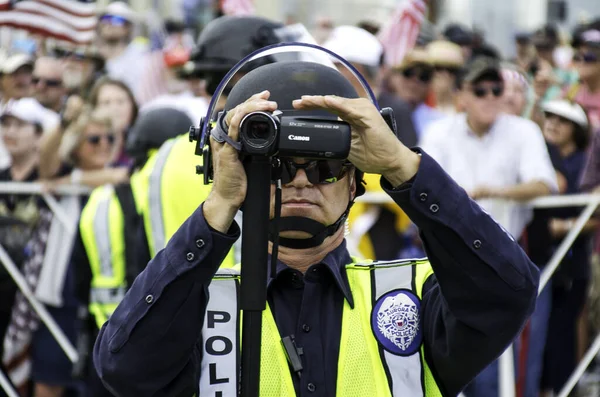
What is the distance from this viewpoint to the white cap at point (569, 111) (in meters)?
8.16

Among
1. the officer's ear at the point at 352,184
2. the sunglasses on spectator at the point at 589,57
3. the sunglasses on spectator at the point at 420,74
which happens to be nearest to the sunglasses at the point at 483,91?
the sunglasses on spectator at the point at 589,57

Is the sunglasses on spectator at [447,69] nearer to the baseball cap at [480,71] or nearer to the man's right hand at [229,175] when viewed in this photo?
the baseball cap at [480,71]

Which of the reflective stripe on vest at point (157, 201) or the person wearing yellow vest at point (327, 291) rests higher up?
the person wearing yellow vest at point (327, 291)

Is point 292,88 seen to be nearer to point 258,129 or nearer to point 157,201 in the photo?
point 258,129

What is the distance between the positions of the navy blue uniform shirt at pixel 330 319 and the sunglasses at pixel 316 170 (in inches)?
8.6

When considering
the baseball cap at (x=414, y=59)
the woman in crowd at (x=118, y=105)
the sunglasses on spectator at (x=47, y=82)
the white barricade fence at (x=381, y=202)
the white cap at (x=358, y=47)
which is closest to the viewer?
the white barricade fence at (x=381, y=202)

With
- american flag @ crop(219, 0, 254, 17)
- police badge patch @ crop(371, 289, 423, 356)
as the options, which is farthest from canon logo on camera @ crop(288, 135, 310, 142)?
american flag @ crop(219, 0, 254, 17)

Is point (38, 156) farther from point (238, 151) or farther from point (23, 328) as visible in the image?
point (238, 151)

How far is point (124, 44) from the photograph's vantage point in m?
13.2

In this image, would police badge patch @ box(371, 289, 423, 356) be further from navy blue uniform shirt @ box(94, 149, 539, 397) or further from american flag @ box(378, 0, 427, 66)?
american flag @ box(378, 0, 427, 66)

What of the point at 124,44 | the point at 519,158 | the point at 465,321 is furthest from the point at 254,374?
the point at 124,44

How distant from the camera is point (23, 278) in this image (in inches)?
292

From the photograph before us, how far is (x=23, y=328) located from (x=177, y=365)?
4.89 m

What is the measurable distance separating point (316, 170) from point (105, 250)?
349 centimetres
